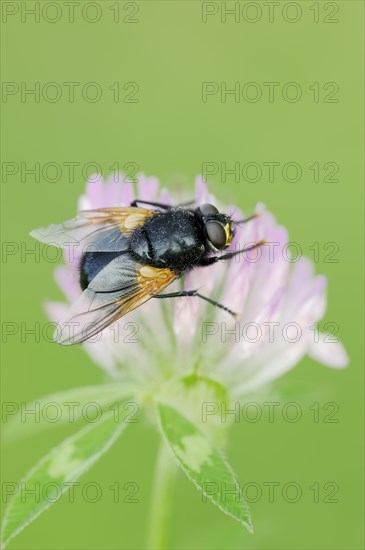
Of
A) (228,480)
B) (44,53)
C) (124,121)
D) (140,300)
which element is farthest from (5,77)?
(228,480)

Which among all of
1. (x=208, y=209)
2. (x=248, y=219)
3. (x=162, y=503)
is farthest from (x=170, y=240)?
(x=162, y=503)

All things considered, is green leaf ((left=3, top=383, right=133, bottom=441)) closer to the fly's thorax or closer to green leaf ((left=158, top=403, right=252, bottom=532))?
green leaf ((left=158, top=403, right=252, bottom=532))

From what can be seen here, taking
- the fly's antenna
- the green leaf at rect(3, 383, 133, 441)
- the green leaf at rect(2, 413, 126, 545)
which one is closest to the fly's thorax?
the fly's antenna

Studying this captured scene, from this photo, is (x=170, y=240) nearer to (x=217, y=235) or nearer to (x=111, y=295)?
(x=217, y=235)

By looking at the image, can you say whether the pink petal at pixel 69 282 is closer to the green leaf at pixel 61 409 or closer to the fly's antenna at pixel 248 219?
the green leaf at pixel 61 409

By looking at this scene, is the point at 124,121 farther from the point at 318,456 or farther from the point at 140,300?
the point at 140,300

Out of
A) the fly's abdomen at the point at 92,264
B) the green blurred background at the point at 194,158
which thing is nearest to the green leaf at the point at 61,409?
the fly's abdomen at the point at 92,264
